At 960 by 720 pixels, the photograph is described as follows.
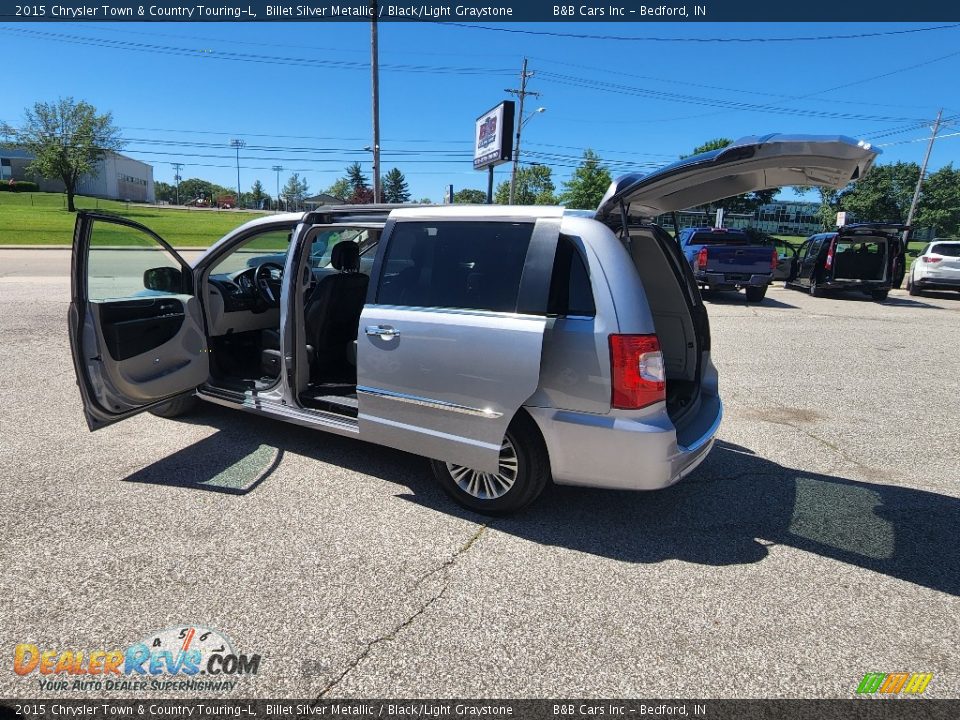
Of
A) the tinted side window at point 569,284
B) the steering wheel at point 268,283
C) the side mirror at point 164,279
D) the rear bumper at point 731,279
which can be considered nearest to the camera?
the tinted side window at point 569,284

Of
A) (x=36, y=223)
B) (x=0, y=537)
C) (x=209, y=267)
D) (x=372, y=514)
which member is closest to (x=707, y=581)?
(x=372, y=514)

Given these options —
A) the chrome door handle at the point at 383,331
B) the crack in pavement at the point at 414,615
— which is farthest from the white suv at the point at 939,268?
the chrome door handle at the point at 383,331

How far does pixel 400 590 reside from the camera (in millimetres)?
2635

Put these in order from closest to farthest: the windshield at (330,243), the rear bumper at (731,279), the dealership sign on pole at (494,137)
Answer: the windshield at (330,243), the rear bumper at (731,279), the dealership sign on pole at (494,137)

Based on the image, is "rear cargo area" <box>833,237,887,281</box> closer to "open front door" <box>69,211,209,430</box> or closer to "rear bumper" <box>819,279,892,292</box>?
"rear bumper" <box>819,279,892,292</box>

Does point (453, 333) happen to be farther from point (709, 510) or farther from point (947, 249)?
point (947, 249)

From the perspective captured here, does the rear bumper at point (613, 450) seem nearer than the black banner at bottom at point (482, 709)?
No

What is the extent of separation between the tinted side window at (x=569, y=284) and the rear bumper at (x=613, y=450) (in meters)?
0.54

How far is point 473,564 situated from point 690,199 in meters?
2.42

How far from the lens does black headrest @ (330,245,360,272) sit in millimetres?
4551

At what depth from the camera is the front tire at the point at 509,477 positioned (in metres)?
3.02

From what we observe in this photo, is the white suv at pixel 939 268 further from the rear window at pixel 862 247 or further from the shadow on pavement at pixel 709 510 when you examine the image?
the shadow on pavement at pixel 709 510

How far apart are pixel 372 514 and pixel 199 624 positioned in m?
1.11

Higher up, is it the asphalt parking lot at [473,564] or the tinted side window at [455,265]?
the tinted side window at [455,265]
